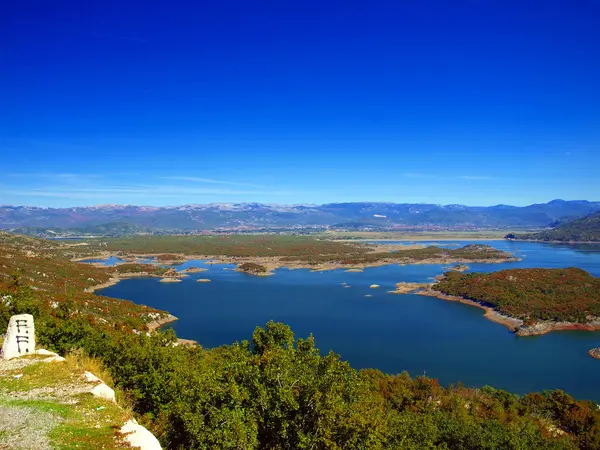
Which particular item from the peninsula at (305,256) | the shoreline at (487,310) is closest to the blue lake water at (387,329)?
the shoreline at (487,310)

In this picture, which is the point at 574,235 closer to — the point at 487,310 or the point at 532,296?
the point at 532,296

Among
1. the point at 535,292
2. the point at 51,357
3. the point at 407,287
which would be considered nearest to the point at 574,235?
the point at 407,287

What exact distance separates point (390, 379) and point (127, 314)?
95.7 feet

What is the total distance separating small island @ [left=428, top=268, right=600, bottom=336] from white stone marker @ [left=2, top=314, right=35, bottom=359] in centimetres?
4764

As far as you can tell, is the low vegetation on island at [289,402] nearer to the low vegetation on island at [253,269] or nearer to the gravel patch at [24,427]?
the gravel patch at [24,427]

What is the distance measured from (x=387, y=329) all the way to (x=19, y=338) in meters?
40.2

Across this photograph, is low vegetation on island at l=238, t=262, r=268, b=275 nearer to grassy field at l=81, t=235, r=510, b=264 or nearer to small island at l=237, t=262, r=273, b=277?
small island at l=237, t=262, r=273, b=277

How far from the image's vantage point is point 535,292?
58.4 meters

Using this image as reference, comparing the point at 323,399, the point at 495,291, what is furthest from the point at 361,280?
the point at 323,399

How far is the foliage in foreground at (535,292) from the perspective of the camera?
50312 millimetres

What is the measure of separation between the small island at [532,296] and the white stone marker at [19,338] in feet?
156

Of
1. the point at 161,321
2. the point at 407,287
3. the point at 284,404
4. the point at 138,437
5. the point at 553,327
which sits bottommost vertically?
the point at 553,327

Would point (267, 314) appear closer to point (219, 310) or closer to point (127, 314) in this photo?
point (219, 310)

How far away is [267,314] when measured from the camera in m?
53.7
